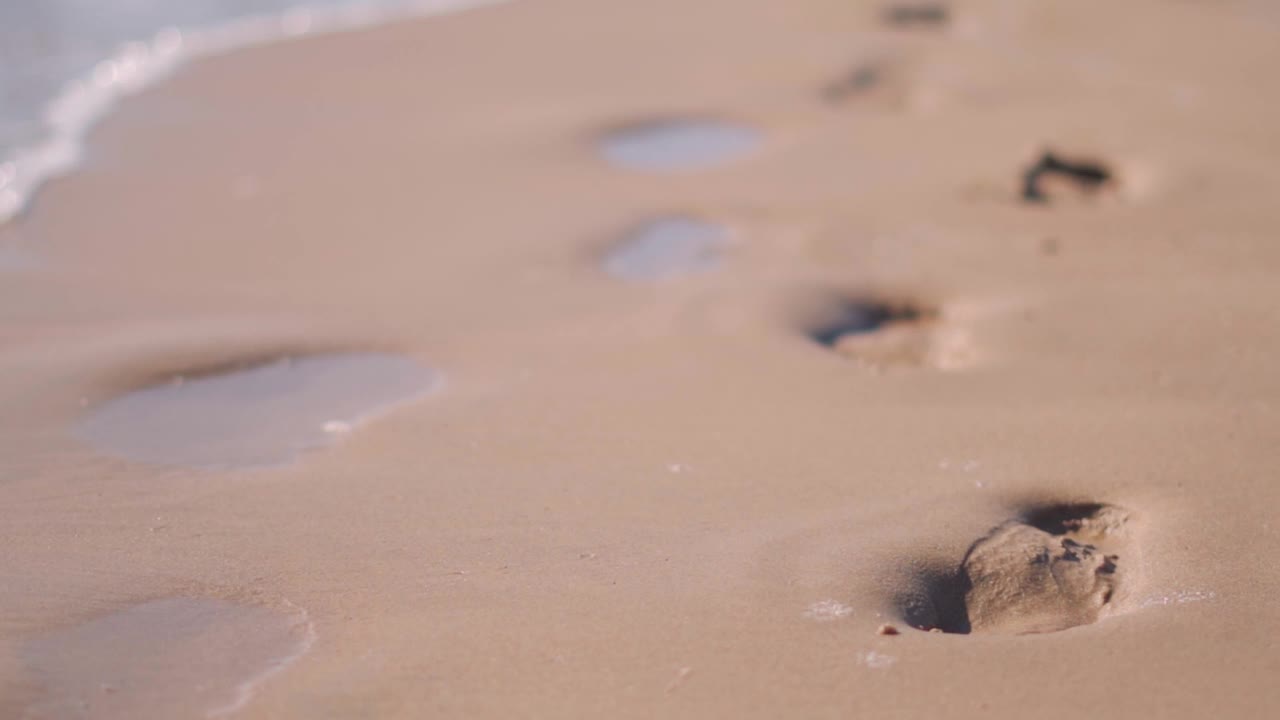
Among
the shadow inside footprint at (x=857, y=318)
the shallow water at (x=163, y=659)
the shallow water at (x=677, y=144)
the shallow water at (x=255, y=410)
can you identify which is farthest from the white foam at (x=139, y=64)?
the shadow inside footprint at (x=857, y=318)

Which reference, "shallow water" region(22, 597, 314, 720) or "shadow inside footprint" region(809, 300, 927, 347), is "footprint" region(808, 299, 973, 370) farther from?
"shallow water" region(22, 597, 314, 720)

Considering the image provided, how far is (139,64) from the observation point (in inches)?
244

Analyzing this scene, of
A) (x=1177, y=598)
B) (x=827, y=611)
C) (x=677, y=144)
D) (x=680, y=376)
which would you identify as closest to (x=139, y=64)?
(x=677, y=144)

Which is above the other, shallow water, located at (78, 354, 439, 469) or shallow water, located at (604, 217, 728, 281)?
shallow water, located at (78, 354, 439, 469)

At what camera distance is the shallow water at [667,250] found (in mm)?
4016

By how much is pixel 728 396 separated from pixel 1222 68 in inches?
141

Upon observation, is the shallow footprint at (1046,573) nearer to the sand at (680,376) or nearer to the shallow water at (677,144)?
the sand at (680,376)

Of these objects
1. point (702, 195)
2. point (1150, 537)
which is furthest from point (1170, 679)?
point (702, 195)

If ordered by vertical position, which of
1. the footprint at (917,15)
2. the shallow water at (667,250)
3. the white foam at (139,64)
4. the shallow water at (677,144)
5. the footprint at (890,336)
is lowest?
the footprint at (890,336)

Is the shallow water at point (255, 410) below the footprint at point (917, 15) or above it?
below

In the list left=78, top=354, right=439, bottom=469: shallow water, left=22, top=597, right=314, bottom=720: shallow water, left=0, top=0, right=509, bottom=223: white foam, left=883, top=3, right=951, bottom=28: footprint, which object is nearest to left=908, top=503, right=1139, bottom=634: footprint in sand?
left=22, top=597, right=314, bottom=720: shallow water

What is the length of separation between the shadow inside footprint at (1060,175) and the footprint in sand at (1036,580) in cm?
206

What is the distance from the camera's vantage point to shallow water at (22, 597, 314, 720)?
6.97 ft

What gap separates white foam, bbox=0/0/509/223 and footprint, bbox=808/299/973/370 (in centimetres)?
296
